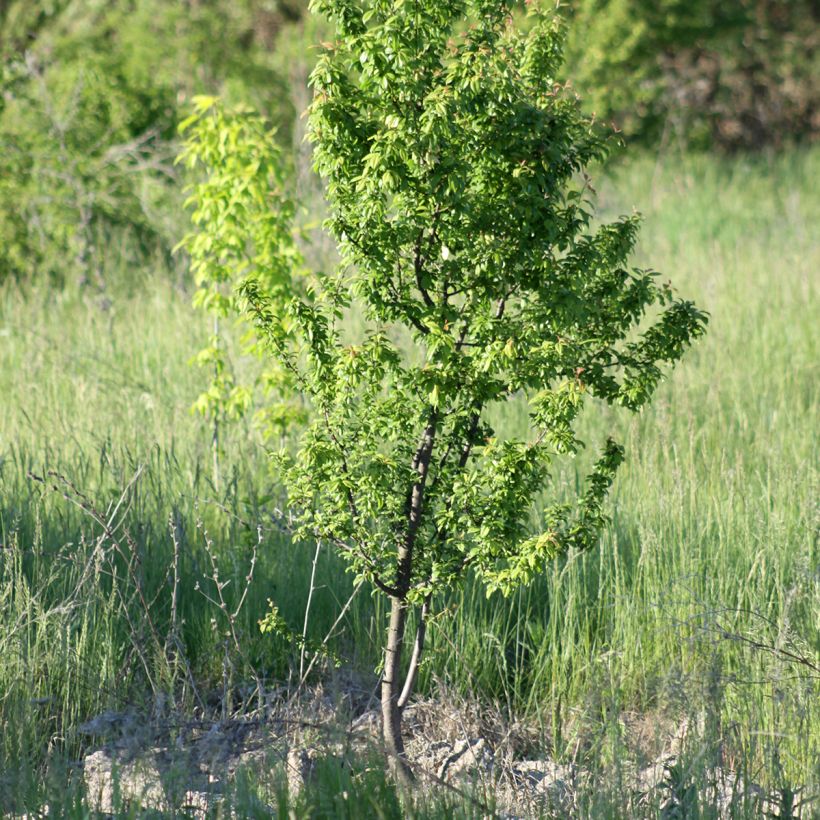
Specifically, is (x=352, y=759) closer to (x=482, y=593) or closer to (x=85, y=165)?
(x=482, y=593)

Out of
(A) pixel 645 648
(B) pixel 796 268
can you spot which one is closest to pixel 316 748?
(A) pixel 645 648

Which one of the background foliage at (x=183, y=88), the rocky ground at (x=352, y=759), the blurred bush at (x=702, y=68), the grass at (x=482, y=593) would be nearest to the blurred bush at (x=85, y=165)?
the background foliage at (x=183, y=88)

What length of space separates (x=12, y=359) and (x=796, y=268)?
6.41m

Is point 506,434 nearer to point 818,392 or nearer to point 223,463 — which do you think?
point 223,463

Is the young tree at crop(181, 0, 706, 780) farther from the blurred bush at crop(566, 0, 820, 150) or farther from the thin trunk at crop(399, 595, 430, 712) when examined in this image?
the blurred bush at crop(566, 0, 820, 150)

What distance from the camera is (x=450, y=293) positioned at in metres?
3.65

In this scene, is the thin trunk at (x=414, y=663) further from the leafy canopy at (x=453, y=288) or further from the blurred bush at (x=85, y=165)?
the blurred bush at (x=85, y=165)

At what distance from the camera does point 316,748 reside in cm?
353

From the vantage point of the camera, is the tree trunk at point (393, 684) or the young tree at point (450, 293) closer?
the young tree at point (450, 293)

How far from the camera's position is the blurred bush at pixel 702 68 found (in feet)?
52.3

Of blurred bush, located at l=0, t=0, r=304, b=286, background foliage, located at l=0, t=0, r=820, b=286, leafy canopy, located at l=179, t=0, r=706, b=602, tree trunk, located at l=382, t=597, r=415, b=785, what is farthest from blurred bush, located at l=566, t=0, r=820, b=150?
tree trunk, located at l=382, t=597, r=415, b=785

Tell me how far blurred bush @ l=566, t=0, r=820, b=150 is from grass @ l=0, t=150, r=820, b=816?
9.76 meters

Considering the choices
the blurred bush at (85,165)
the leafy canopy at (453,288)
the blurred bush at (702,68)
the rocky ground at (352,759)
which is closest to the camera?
the rocky ground at (352,759)

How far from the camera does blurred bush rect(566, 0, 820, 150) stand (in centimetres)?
1594
